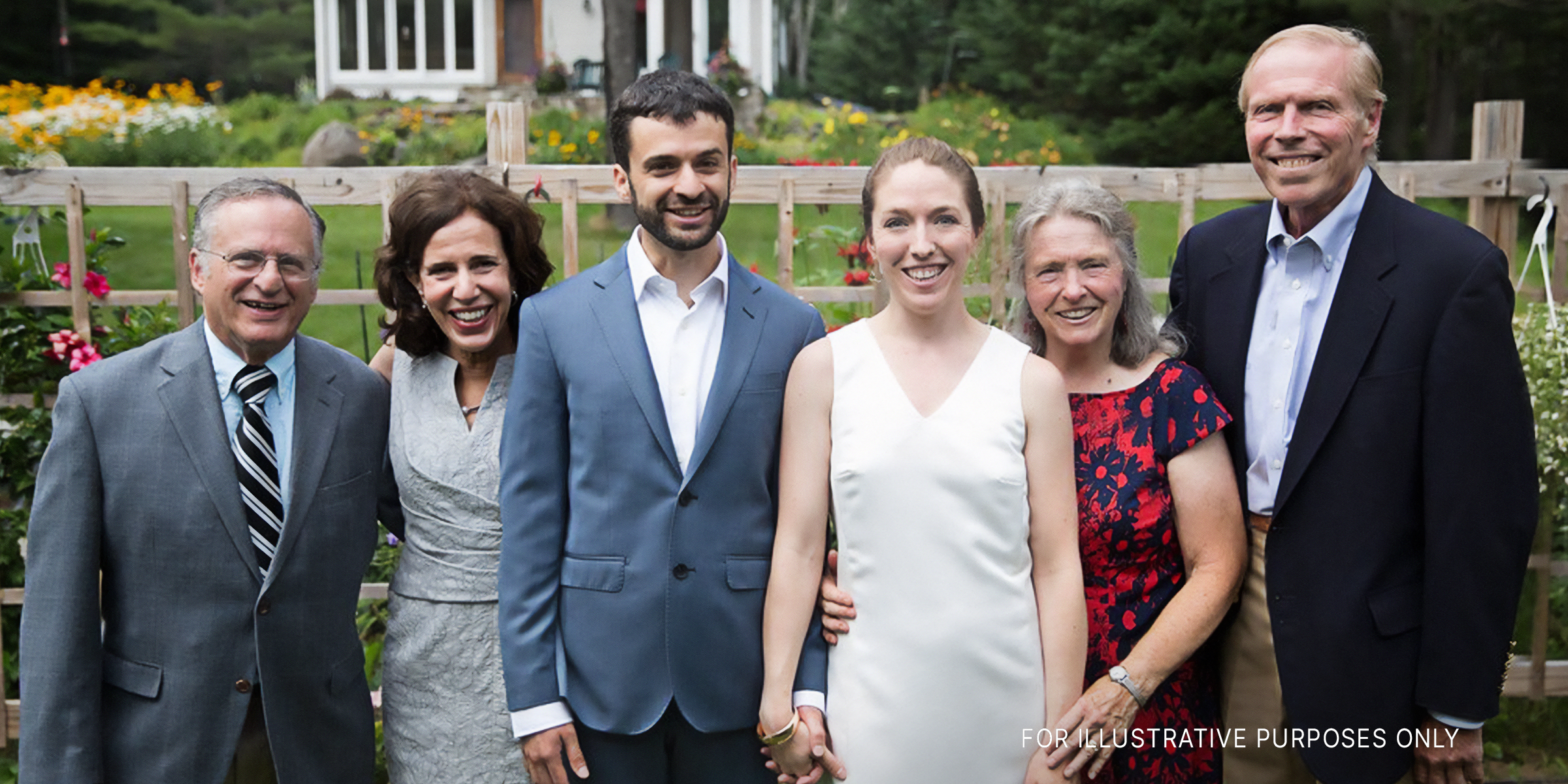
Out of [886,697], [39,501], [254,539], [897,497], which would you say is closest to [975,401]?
[897,497]

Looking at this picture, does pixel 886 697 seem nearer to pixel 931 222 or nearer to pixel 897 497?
pixel 897 497

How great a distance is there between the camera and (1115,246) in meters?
2.65

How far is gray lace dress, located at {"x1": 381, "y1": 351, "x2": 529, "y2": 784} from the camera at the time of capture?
2.63 m

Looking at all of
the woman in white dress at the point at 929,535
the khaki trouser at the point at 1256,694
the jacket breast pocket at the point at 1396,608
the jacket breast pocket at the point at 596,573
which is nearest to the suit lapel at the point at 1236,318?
the khaki trouser at the point at 1256,694

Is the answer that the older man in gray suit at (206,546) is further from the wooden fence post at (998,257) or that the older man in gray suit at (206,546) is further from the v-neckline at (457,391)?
the wooden fence post at (998,257)

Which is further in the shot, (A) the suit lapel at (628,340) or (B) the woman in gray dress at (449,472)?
(B) the woman in gray dress at (449,472)

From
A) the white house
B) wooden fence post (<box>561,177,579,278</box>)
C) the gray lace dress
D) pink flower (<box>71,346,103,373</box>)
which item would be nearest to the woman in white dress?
the gray lace dress

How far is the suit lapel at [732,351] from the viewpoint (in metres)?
2.47

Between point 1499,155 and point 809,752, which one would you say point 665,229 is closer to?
point 809,752

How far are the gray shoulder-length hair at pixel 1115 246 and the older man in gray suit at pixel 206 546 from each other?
156cm

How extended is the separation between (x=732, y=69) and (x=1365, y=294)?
1716 cm

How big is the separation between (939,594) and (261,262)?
155 cm

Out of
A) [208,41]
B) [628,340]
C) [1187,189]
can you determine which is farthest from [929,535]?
[208,41]

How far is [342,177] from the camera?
4.11 meters
